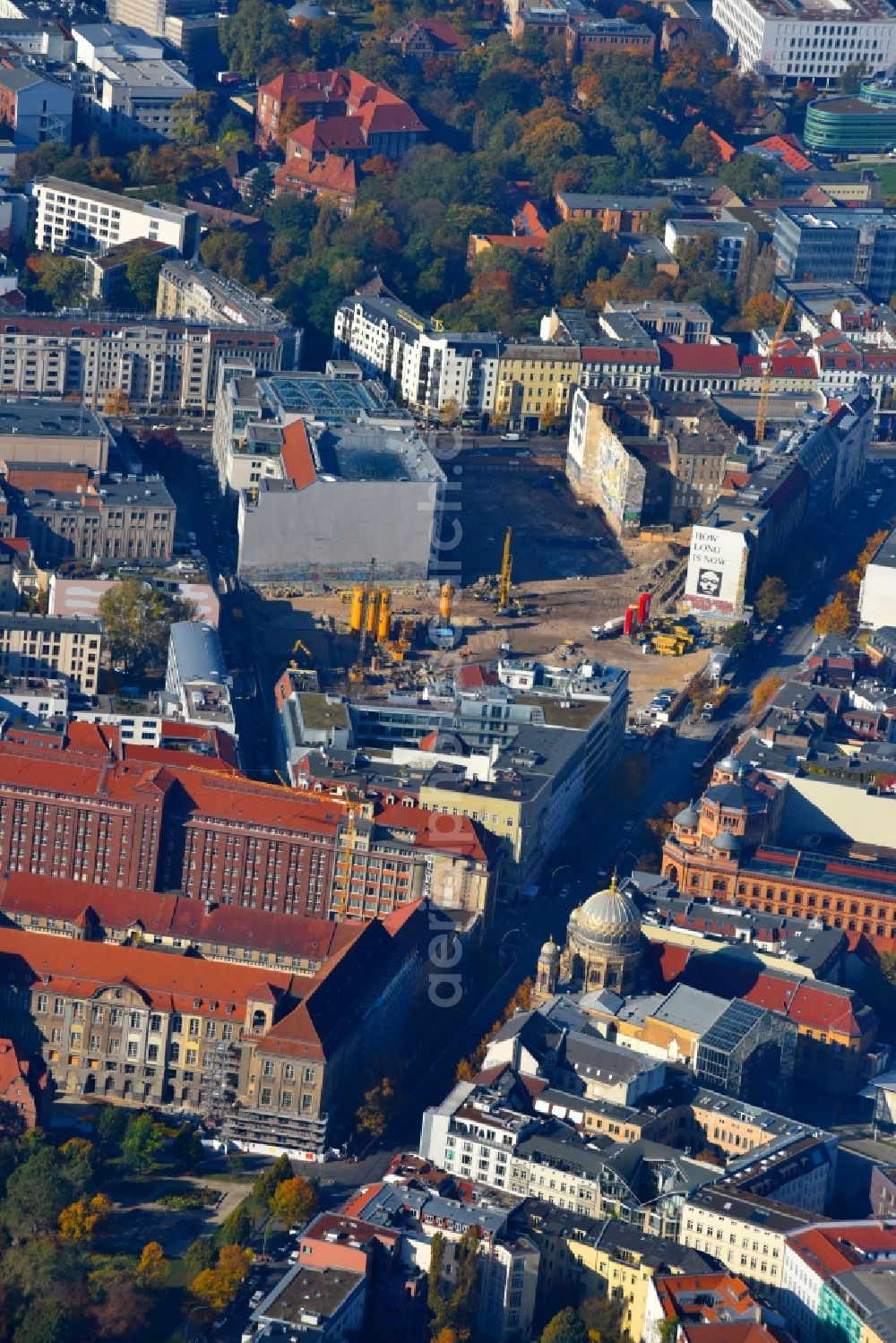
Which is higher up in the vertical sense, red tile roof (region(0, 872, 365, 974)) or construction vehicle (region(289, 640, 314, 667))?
red tile roof (region(0, 872, 365, 974))

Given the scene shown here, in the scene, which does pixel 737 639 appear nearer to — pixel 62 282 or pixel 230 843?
pixel 230 843

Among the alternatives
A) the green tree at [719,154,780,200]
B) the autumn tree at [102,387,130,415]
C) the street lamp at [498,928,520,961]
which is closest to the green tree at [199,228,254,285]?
the autumn tree at [102,387,130,415]

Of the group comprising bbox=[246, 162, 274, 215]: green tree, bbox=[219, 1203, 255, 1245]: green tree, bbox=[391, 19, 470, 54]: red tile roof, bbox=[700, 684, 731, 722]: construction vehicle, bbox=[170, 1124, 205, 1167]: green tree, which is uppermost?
bbox=[391, 19, 470, 54]: red tile roof

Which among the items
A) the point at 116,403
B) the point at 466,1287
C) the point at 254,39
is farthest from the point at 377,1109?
the point at 254,39

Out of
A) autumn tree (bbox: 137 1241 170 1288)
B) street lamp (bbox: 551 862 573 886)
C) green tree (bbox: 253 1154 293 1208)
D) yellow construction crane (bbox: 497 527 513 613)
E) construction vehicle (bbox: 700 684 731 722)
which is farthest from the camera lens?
yellow construction crane (bbox: 497 527 513 613)

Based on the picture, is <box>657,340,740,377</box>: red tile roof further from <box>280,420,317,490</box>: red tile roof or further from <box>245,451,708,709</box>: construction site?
<box>280,420,317,490</box>: red tile roof

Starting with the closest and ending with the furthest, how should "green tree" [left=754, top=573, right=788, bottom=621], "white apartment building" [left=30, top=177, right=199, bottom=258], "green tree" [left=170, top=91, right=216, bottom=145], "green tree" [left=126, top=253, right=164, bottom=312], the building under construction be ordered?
the building under construction → "green tree" [left=754, top=573, right=788, bottom=621] → "green tree" [left=126, top=253, right=164, bottom=312] → "white apartment building" [left=30, top=177, right=199, bottom=258] → "green tree" [left=170, top=91, right=216, bottom=145]

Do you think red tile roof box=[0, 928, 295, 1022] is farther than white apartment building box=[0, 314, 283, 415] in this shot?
No

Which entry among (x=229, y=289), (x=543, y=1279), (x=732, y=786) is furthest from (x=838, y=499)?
(x=543, y=1279)

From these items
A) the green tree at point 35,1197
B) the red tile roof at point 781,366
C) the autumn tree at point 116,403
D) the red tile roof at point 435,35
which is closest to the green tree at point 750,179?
the red tile roof at point 435,35
